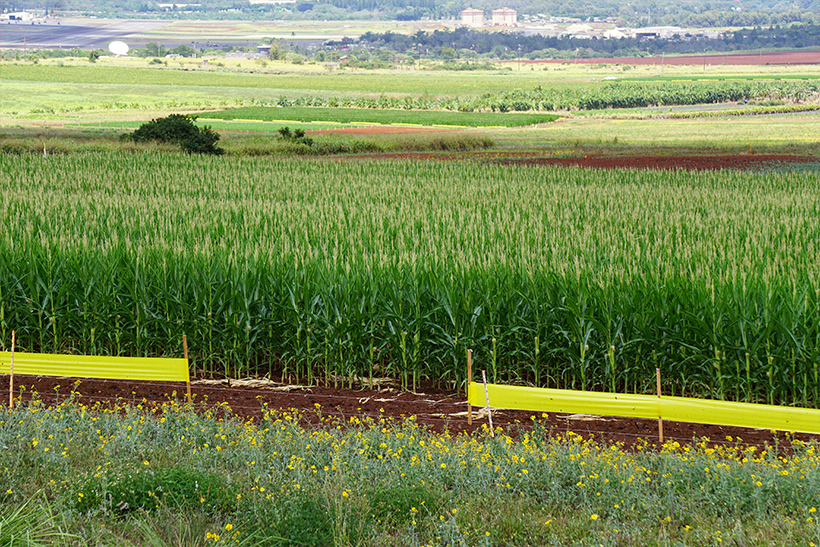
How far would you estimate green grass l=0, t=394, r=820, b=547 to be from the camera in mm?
6336

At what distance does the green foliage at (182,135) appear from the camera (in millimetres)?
41031

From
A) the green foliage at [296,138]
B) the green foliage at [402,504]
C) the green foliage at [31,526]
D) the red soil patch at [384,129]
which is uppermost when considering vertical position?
the green foliage at [31,526]

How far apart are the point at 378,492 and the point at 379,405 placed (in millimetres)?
3657

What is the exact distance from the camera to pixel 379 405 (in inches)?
412

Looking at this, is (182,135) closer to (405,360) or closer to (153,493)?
(405,360)

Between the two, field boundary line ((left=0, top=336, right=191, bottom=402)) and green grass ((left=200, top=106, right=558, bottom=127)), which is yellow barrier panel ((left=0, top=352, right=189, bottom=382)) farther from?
green grass ((left=200, top=106, right=558, bottom=127))

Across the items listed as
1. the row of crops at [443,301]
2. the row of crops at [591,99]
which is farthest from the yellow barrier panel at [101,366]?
the row of crops at [591,99]

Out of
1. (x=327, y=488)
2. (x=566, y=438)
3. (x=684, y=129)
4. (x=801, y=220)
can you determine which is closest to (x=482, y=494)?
(x=327, y=488)

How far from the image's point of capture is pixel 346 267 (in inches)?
448

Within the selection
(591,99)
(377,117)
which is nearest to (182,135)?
(377,117)

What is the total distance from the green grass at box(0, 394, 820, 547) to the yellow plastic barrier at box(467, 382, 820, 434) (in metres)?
0.49

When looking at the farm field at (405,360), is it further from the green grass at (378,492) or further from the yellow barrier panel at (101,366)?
the yellow barrier panel at (101,366)

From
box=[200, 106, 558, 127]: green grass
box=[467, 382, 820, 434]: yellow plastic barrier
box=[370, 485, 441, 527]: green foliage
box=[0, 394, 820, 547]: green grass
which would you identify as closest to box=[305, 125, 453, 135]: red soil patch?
box=[200, 106, 558, 127]: green grass

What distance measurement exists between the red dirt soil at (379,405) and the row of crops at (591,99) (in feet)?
300
